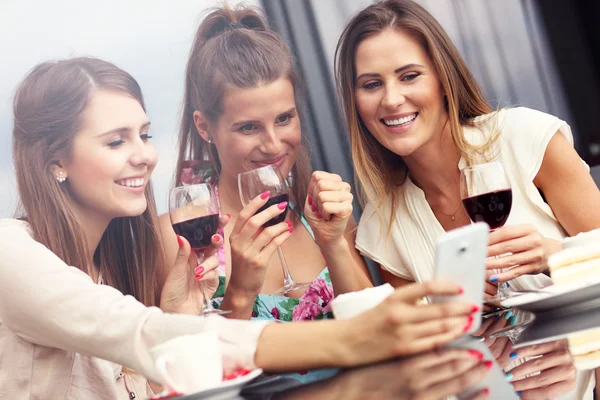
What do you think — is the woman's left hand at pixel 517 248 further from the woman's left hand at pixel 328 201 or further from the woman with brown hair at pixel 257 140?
the woman with brown hair at pixel 257 140

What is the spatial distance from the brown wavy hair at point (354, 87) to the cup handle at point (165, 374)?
1.35 meters

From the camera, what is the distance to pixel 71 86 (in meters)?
2.22

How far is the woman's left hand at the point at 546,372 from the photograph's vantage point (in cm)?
66

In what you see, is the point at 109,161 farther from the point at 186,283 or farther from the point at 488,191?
the point at 488,191

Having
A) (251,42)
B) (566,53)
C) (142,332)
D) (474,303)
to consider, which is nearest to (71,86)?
(251,42)

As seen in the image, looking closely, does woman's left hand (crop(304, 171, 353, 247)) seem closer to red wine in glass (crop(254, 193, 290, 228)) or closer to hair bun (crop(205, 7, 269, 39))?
A: red wine in glass (crop(254, 193, 290, 228))

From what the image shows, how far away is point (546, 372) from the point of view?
2.36ft

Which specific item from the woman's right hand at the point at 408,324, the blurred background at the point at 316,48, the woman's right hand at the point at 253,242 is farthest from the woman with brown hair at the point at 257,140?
the woman's right hand at the point at 408,324

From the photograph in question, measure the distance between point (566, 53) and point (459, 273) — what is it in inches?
123

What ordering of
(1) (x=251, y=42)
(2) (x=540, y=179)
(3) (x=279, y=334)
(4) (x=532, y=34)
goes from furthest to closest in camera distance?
(4) (x=532, y=34), (1) (x=251, y=42), (2) (x=540, y=179), (3) (x=279, y=334)

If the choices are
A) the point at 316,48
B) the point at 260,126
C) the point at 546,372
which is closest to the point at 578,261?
the point at 546,372

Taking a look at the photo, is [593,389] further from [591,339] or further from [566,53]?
[566,53]

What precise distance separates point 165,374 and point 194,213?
0.71 metres

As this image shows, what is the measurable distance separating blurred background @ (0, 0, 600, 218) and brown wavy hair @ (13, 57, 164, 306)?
93mm
